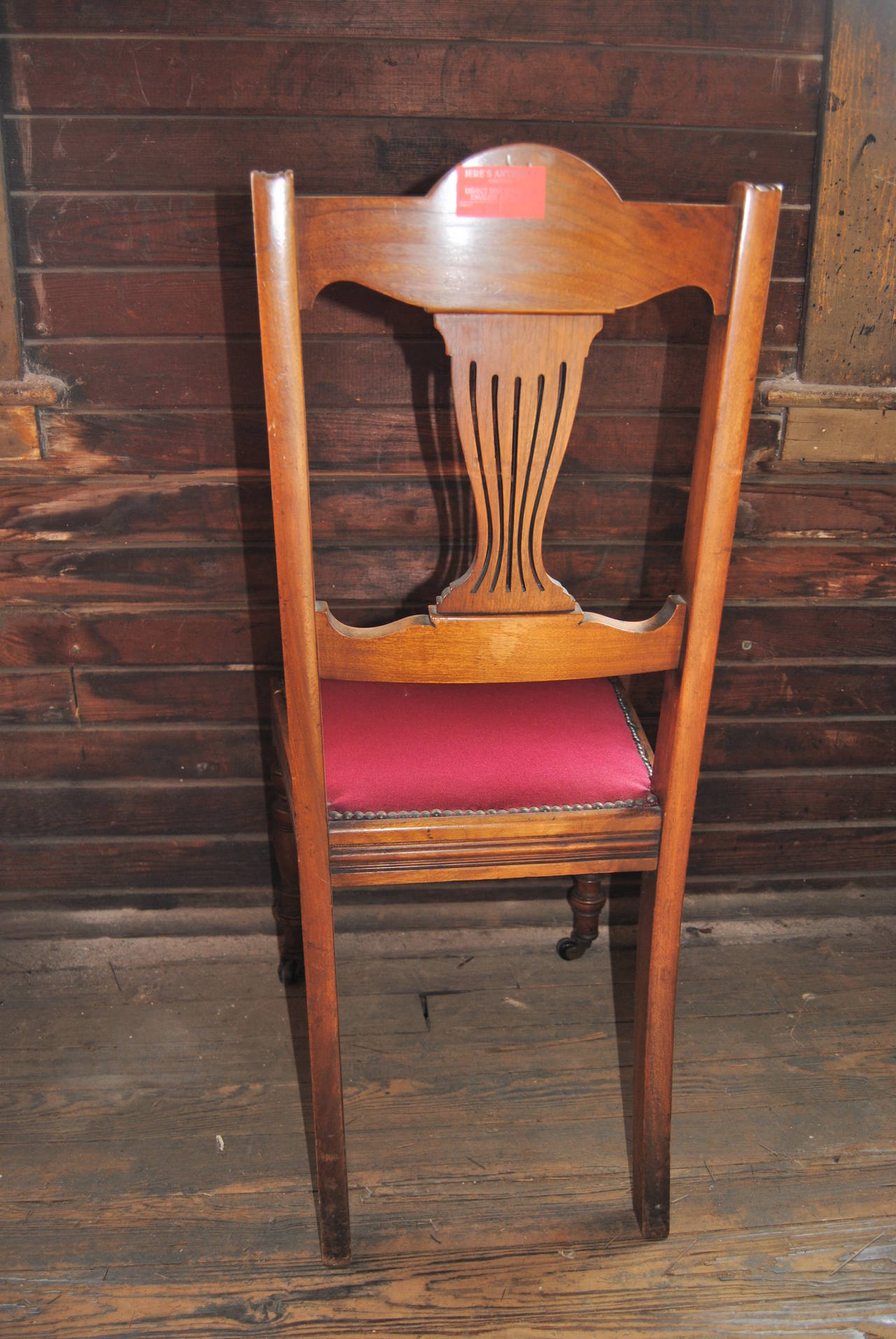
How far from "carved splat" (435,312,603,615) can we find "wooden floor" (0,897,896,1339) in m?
0.85

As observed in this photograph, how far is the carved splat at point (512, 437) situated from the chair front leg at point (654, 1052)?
425mm

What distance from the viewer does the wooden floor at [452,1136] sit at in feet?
3.97

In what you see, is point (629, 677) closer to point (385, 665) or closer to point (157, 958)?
point (385, 665)

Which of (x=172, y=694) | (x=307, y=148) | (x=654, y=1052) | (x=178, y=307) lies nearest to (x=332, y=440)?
(x=178, y=307)

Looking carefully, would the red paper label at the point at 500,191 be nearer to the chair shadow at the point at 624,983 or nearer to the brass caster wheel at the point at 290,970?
the chair shadow at the point at 624,983

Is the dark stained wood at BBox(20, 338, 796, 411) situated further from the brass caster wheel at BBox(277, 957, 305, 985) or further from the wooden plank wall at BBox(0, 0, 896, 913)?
the brass caster wheel at BBox(277, 957, 305, 985)

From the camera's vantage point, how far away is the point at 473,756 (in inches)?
46.1

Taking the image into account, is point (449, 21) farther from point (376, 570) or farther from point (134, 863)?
point (134, 863)

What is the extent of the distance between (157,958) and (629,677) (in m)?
1.00

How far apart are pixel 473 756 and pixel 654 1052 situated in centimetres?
44

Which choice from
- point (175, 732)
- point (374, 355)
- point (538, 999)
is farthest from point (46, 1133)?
point (374, 355)

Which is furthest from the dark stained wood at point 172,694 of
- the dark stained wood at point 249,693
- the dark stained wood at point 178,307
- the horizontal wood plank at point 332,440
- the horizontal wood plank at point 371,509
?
the dark stained wood at point 178,307

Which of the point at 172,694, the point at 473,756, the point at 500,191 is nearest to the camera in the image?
the point at 500,191

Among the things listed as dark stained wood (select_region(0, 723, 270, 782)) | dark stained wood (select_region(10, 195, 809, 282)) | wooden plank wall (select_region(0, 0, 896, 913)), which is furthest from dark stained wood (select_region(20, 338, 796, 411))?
dark stained wood (select_region(0, 723, 270, 782))
